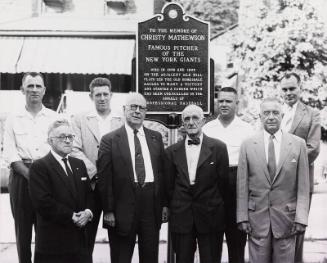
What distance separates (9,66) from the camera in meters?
12.0

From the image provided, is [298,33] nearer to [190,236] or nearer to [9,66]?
[190,236]

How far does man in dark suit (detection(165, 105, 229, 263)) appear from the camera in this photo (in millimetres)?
4684

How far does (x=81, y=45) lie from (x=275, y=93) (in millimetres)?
4936

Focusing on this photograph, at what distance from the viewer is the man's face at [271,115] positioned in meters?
4.65

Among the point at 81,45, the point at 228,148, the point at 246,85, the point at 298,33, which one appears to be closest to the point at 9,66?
the point at 81,45

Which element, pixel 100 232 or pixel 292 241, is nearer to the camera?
pixel 292 241

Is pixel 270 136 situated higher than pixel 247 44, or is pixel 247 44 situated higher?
pixel 247 44

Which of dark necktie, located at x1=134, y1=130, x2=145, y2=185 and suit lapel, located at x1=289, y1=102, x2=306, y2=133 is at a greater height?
suit lapel, located at x1=289, y1=102, x2=306, y2=133

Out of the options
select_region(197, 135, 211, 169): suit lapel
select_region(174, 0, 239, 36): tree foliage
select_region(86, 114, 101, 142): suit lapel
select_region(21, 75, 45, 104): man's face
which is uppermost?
select_region(174, 0, 239, 36): tree foliage

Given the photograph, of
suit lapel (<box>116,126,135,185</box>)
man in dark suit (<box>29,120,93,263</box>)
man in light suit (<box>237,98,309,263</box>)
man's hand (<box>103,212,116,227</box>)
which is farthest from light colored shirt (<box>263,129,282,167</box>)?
man in dark suit (<box>29,120,93,263</box>)

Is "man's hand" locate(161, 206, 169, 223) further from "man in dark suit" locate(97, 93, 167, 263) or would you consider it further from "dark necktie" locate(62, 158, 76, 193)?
→ "dark necktie" locate(62, 158, 76, 193)

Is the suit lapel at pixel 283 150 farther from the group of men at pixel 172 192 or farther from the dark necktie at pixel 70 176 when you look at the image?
the dark necktie at pixel 70 176

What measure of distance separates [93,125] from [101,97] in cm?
32

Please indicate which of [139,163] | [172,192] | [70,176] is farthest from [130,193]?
[70,176]
